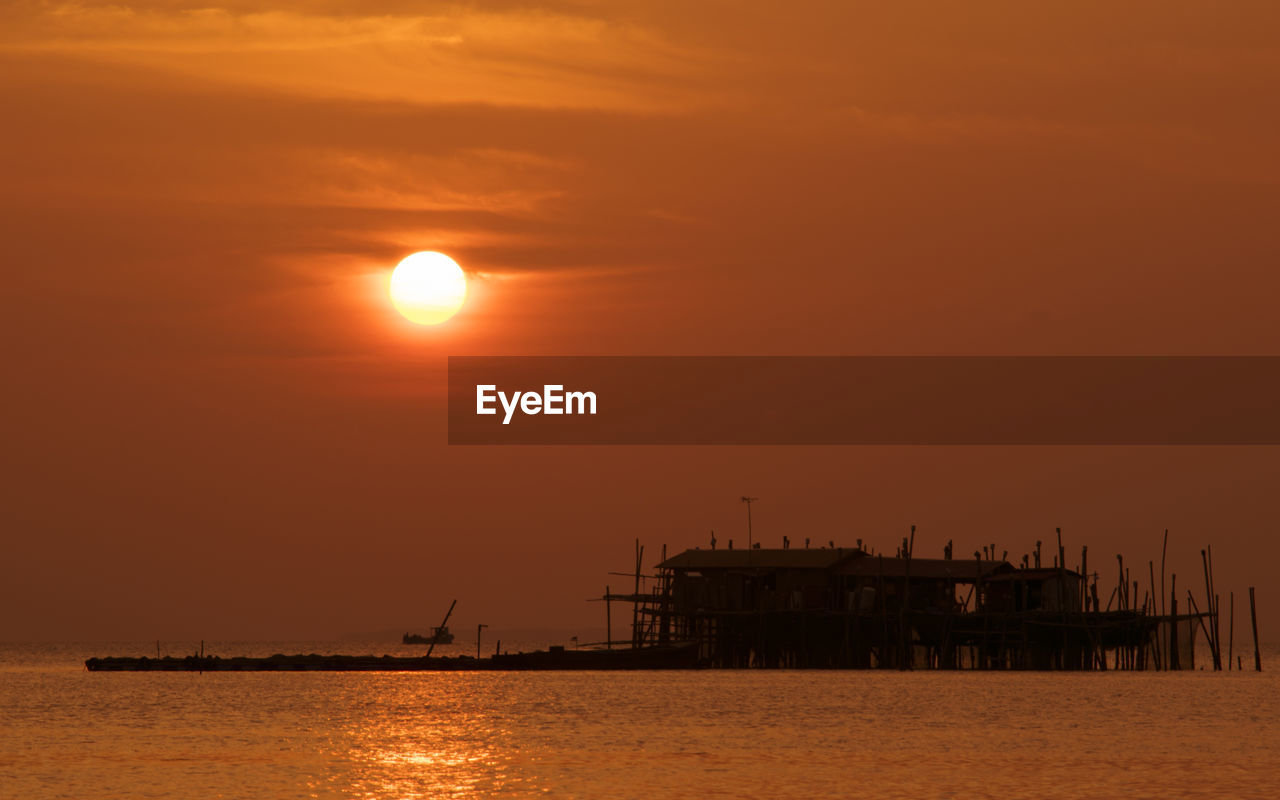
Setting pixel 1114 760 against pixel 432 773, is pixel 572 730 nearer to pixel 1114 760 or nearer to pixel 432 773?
pixel 432 773

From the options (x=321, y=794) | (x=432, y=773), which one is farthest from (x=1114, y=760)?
(x=321, y=794)

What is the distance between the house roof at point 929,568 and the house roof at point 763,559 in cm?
119

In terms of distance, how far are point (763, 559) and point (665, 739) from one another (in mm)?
53194

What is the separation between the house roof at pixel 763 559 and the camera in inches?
4449

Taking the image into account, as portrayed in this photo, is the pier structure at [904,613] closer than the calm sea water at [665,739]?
No

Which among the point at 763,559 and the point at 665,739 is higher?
the point at 763,559

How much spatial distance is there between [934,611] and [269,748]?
61347 mm

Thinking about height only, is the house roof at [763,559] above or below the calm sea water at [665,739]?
above

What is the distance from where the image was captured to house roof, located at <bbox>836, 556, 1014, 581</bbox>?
111 meters

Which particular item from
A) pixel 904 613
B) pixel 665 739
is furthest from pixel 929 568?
pixel 665 739

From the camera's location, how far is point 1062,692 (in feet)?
297

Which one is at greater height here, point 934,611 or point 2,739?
point 934,611

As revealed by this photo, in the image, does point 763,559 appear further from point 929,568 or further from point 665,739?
point 665,739

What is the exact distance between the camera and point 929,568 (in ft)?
370
